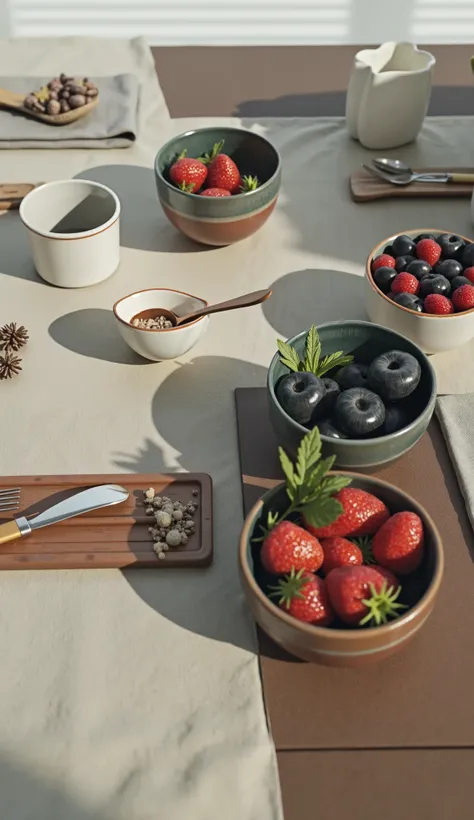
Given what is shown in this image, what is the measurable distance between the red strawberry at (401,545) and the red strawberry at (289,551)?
6 centimetres

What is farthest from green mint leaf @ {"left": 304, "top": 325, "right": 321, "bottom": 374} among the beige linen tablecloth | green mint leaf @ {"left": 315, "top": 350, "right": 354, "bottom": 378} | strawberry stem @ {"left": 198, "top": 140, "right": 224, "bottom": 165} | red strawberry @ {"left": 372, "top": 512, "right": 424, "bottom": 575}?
strawberry stem @ {"left": 198, "top": 140, "right": 224, "bottom": 165}

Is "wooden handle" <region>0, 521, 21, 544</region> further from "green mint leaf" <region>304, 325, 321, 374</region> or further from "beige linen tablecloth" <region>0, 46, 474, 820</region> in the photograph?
"green mint leaf" <region>304, 325, 321, 374</region>

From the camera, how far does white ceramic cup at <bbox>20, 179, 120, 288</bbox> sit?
49.9 inches

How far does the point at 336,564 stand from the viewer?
2.83 ft

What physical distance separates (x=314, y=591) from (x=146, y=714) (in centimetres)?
20

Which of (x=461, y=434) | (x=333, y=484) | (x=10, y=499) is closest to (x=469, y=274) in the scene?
(x=461, y=434)

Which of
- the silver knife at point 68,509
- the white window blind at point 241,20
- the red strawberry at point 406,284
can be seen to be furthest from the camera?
the white window blind at point 241,20

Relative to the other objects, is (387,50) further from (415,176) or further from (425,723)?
(425,723)

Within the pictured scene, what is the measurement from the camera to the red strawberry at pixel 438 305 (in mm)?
1147

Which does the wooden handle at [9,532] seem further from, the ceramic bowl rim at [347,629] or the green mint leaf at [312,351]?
the green mint leaf at [312,351]

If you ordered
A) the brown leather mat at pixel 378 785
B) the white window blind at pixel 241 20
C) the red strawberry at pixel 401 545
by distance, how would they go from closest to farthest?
1. the brown leather mat at pixel 378 785
2. the red strawberry at pixel 401 545
3. the white window blind at pixel 241 20

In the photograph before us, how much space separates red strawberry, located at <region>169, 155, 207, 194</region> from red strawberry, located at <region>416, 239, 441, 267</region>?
36 cm

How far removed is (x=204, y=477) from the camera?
104 cm

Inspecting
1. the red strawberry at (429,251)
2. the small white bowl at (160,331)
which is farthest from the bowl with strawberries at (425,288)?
the small white bowl at (160,331)
